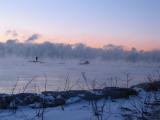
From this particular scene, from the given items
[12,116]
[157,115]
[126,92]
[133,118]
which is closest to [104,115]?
[133,118]

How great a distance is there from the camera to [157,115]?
5.95 metres

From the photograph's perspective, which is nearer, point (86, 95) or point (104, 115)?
point (104, 115)

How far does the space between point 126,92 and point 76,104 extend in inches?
57.4

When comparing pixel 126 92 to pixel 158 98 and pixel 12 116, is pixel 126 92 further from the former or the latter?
pixel 12 116

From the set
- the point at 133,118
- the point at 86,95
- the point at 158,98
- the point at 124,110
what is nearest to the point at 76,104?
the point at 86,95

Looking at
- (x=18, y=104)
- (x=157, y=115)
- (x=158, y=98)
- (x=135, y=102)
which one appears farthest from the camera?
(x=158, y=98)

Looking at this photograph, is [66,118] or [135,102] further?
[135,102]

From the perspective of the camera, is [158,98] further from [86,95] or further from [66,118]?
[66,118]

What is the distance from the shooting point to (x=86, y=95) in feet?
23.6

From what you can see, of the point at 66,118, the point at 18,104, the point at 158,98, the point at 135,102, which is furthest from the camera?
the point at 158,98

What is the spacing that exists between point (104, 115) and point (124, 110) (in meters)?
0.54

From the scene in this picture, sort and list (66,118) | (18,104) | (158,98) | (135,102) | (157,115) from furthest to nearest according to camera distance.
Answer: (158,98) < (135,102) < (18,104) < (157,115) < (66,118)

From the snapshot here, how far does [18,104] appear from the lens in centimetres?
659

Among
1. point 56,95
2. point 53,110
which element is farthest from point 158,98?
point 53,110
